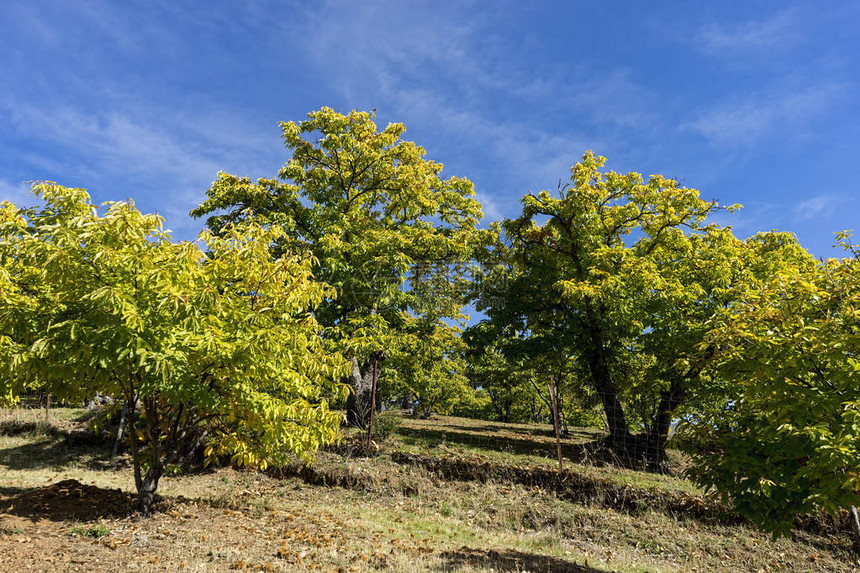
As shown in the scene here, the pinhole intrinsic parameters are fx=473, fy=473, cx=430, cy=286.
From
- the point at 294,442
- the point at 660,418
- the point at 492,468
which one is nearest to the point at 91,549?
the point at 294,442

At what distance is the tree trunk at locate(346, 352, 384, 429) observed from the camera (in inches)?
686

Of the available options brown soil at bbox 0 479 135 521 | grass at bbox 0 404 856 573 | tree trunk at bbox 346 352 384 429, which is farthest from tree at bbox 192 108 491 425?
brown soil at bbox 0 479 135 521

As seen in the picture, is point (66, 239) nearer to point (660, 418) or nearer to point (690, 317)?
point (690, 317)

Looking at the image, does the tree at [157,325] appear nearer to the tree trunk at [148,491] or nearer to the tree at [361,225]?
the tree trunk at [148,491]

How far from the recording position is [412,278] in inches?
Answer: 745

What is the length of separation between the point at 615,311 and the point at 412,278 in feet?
26.0

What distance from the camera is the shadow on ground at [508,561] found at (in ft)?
23.3

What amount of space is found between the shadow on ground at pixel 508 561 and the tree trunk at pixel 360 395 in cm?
944

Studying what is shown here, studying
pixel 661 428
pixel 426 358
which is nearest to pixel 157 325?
pixel 661 428

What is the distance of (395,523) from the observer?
31.7 feet

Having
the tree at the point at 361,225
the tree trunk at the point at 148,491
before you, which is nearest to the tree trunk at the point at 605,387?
the tree at the point at 361,225

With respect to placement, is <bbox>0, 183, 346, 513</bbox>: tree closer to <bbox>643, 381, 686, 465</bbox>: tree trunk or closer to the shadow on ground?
the shadow on ground

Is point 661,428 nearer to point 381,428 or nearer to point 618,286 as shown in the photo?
point 618,286

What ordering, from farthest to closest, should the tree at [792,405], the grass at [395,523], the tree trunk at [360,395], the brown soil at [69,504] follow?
the tree trunk at [360,395] < the brown soil at [69,504] < the grass at [395,523] < the tree at [792,405]
